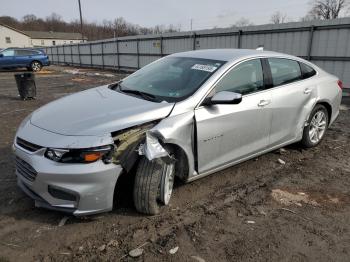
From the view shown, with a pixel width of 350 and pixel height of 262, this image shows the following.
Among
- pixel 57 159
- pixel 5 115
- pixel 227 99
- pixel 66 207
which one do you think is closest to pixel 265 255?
pixel 227 99

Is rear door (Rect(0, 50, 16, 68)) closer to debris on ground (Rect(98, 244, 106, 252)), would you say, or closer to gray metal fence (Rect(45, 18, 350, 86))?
gray metal fence (Rect(45, 18, 350, 86))

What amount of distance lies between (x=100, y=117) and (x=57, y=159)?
0.56 metres

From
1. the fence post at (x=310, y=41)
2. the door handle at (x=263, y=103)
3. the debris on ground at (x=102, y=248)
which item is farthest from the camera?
the fence post at (x=310, y=41)

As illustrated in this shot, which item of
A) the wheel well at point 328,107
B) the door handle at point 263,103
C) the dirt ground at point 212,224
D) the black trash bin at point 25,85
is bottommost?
the dirt ground at point 212,224

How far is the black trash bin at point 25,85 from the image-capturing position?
10.1 meters

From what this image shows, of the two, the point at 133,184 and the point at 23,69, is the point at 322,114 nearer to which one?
the point at 133,184

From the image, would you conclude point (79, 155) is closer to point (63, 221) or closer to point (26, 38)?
point (63, 221)

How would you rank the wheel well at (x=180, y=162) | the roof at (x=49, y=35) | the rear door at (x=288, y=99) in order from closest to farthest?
the wheel well at (x=180, y=162), the rear door at (x=288, y=99), the roof at (x=49, y=35)

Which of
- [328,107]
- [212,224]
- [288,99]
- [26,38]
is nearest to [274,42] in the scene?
[328,107]

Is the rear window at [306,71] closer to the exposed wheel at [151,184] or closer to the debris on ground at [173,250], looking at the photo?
the exposed wheel at [151,184]

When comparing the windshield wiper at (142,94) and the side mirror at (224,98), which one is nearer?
the side mirror at (224,98)

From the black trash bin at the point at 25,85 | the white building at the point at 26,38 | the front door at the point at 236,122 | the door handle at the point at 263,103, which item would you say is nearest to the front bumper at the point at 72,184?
the front door at the point at 236,122

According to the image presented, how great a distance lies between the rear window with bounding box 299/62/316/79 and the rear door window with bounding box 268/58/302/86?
94mm

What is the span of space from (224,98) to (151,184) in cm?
120
